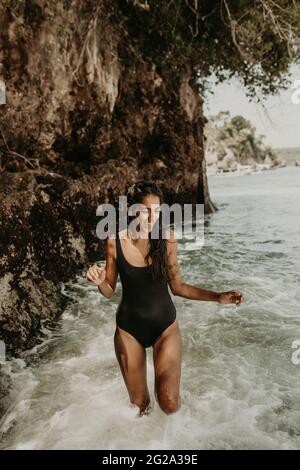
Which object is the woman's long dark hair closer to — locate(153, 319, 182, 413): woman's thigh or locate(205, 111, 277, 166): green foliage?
locate(153, 319, 182, 413): woman's thigh

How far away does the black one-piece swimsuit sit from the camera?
11.4 feet

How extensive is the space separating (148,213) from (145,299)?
756 millimetres

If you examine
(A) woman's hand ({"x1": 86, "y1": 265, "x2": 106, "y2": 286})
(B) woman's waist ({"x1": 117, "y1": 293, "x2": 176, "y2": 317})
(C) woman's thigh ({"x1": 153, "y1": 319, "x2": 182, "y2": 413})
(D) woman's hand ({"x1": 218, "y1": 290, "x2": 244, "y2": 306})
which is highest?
(A) woman's hand ({"x1": 86, "y1": 265, "x2": 106, "y2": 286})

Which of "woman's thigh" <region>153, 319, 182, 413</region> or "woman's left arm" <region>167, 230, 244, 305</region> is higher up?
"woman's left arm" <region>167, 230, 244, 305</region>

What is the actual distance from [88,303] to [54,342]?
1.45 m

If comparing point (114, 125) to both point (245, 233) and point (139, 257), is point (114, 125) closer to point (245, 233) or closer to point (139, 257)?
point (245, 233)

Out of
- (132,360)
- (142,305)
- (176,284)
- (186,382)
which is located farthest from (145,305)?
(186,382)

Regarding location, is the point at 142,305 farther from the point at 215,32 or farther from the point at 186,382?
the point at 215,32

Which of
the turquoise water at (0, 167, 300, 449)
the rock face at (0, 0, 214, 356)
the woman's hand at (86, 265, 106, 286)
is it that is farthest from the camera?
the rock face at (0, 0, 214, 356)

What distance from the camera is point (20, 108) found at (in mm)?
7547

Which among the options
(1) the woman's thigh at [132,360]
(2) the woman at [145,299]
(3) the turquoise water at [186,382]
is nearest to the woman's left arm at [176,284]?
(2) the woman at [145,299]

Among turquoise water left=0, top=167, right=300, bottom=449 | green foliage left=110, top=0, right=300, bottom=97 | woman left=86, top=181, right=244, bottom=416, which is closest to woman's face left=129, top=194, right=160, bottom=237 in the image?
woman left=86, top=181, right=244, bottom=416

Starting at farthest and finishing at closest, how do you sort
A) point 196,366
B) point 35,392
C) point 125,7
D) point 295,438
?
point 125,7 → point 196,366 → point 35,392 → point 295,438

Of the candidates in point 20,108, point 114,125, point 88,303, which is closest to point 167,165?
point 114,125
